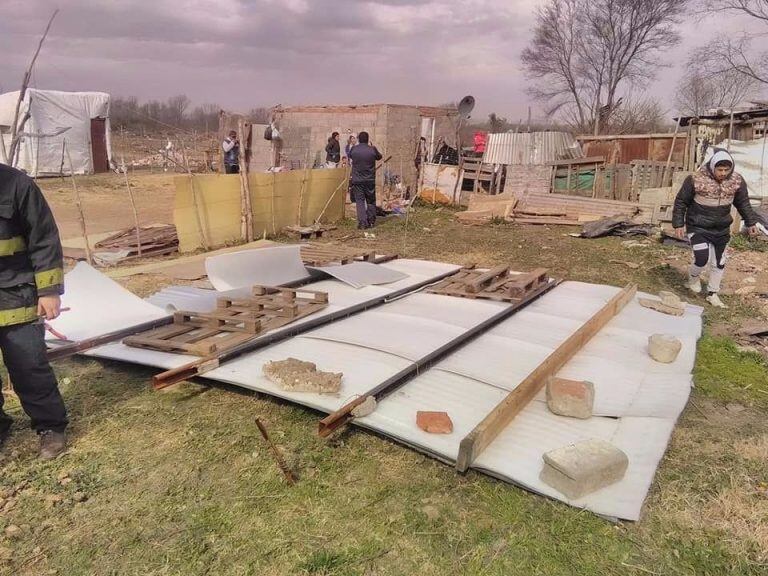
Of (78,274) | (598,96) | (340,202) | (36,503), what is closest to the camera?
(36,503)

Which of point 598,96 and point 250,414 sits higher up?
point 598,96

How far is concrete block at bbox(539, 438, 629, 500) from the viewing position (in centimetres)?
287

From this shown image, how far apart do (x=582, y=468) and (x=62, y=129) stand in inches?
895

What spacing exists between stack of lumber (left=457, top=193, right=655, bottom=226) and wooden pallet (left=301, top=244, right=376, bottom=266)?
233 inches

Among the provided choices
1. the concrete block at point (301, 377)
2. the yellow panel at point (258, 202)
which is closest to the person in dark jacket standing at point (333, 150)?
the yellow panel at point (258, 202)

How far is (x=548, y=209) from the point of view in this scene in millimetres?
13711

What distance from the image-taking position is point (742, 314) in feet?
21.1

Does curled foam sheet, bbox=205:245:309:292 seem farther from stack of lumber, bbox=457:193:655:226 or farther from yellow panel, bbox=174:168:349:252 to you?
stack of lumber, bbox=457:193:655:226

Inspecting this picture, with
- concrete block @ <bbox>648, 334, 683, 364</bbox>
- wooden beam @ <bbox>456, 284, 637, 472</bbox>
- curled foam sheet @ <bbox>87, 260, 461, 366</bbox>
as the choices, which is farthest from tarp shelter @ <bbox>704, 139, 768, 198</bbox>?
concrete block @ <bbox>648, 334, 683, 364</bbox>

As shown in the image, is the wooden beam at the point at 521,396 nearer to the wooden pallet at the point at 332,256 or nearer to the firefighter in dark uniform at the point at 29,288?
the firefighter in dark uniform at the point at 29,288

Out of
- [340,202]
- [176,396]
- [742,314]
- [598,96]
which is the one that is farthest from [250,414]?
[598,96]

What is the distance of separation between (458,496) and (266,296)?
357 cm

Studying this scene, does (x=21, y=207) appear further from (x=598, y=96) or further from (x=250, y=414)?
(x=598, y=96)

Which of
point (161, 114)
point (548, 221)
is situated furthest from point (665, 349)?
point (161, 114)
